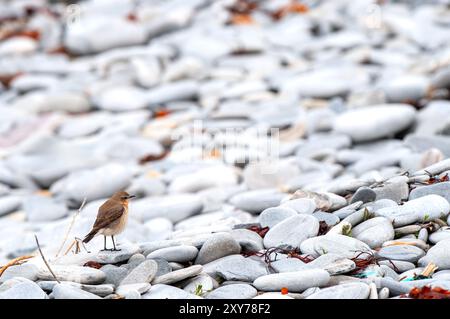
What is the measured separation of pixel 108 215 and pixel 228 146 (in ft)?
13.0

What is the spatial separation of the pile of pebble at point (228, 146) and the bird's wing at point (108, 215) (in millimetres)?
123

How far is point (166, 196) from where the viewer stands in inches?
248

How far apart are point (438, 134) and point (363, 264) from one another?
12.1 feet

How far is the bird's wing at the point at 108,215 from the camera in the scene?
3629mm

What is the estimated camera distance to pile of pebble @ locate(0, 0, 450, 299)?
11.0ft

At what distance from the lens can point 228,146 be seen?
7.55m

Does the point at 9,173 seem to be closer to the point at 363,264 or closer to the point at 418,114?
the point at 418,114

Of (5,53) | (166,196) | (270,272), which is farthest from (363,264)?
(5,53)

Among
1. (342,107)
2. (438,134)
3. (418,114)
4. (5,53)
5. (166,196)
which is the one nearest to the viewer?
(166,196)

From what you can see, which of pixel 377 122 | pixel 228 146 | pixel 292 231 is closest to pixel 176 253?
pixel 292 231

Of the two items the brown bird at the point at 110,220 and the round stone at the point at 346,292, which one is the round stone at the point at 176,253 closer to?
the brown bird at the point at 110,220

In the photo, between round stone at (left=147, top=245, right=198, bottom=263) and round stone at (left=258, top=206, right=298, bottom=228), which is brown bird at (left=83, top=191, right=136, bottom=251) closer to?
round stone at (left=147, top=245, right=198, bottom=263)

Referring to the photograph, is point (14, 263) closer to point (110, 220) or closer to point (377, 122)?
point (110, 220)
